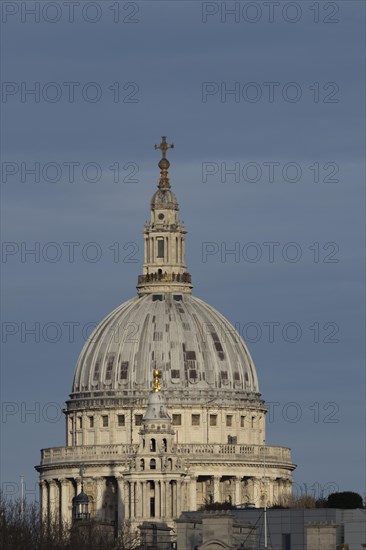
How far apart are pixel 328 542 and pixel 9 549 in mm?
21666

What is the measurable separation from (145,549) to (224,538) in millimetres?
20759

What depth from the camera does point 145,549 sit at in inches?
7795

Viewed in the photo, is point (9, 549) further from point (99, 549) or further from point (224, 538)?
point (224, 538)

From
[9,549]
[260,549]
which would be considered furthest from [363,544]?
[9,549]

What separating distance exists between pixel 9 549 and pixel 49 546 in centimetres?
279

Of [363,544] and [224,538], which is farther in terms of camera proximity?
[363,544]

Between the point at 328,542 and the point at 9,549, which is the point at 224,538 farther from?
the point at 9,549

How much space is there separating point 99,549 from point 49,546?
238cm

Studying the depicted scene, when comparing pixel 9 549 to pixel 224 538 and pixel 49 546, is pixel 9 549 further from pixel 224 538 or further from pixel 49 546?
pixel 224 538

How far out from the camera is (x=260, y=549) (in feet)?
619

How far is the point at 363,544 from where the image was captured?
190625mm

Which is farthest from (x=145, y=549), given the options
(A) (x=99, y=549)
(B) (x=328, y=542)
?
(B) (x=328, y=542)

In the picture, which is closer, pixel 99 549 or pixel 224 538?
pixel 224 538

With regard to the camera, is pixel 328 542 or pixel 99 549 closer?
pixel 328 542
